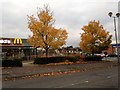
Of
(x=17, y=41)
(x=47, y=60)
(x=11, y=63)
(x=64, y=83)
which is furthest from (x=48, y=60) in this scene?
(x=64, y=83)

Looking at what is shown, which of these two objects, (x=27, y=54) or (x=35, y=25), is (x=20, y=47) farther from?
(x=35, y=25)

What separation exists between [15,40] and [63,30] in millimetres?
16510

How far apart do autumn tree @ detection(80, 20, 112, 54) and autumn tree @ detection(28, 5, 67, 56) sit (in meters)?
7.44

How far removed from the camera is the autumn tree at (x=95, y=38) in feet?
143

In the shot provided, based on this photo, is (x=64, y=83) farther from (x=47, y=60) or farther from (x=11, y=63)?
(x=47, y=60)

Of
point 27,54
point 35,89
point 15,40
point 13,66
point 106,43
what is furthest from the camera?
point 27,54

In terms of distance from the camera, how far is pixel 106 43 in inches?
1740

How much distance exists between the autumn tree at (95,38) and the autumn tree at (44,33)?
7.44m

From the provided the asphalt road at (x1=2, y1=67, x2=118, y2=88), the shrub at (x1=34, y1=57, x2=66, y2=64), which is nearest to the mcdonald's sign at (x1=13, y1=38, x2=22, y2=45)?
the shrub at (x1=34, y1=57, x2=66, y2=64)

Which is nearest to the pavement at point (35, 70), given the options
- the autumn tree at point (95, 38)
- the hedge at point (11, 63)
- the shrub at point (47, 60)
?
the hedge at point (11, 63)

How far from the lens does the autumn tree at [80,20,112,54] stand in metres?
43.7

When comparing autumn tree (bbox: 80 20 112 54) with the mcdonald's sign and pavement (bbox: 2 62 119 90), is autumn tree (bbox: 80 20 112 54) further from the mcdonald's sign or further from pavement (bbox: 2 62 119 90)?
pavement (bbox: 2 62 119 90)

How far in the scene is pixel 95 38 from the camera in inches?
1727

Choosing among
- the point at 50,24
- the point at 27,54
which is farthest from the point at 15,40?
the point at 50,24
